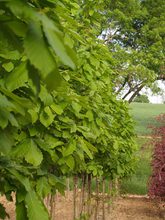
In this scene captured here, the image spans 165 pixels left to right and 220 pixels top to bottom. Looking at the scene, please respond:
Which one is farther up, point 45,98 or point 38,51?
point 45,98

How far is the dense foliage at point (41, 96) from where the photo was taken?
2.50 ft

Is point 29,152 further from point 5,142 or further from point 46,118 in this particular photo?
point 5,142

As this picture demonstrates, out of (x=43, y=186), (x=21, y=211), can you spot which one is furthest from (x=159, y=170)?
(x=21, y=211)

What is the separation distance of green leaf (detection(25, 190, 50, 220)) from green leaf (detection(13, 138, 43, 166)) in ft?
2.27

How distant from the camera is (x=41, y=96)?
2.05 meters

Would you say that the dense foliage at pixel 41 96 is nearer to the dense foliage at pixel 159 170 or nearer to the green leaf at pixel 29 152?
the green leaf at pixel 29 152

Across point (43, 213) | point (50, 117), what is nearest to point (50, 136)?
point (50, 117)

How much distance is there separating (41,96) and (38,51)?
1313 mm

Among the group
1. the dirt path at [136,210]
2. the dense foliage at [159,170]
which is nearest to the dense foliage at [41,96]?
the dense foliage at [159,170]

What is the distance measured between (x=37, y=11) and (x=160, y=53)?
22.3 m

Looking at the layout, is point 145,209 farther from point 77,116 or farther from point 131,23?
point 131,23

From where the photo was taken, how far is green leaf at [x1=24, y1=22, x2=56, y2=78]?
2.40 feet

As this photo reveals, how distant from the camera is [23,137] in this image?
2592 millimetres

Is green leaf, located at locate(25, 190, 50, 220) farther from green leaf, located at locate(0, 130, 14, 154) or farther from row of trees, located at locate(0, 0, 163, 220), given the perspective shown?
green leaf, located at locate(0, 130, 14, 154)
